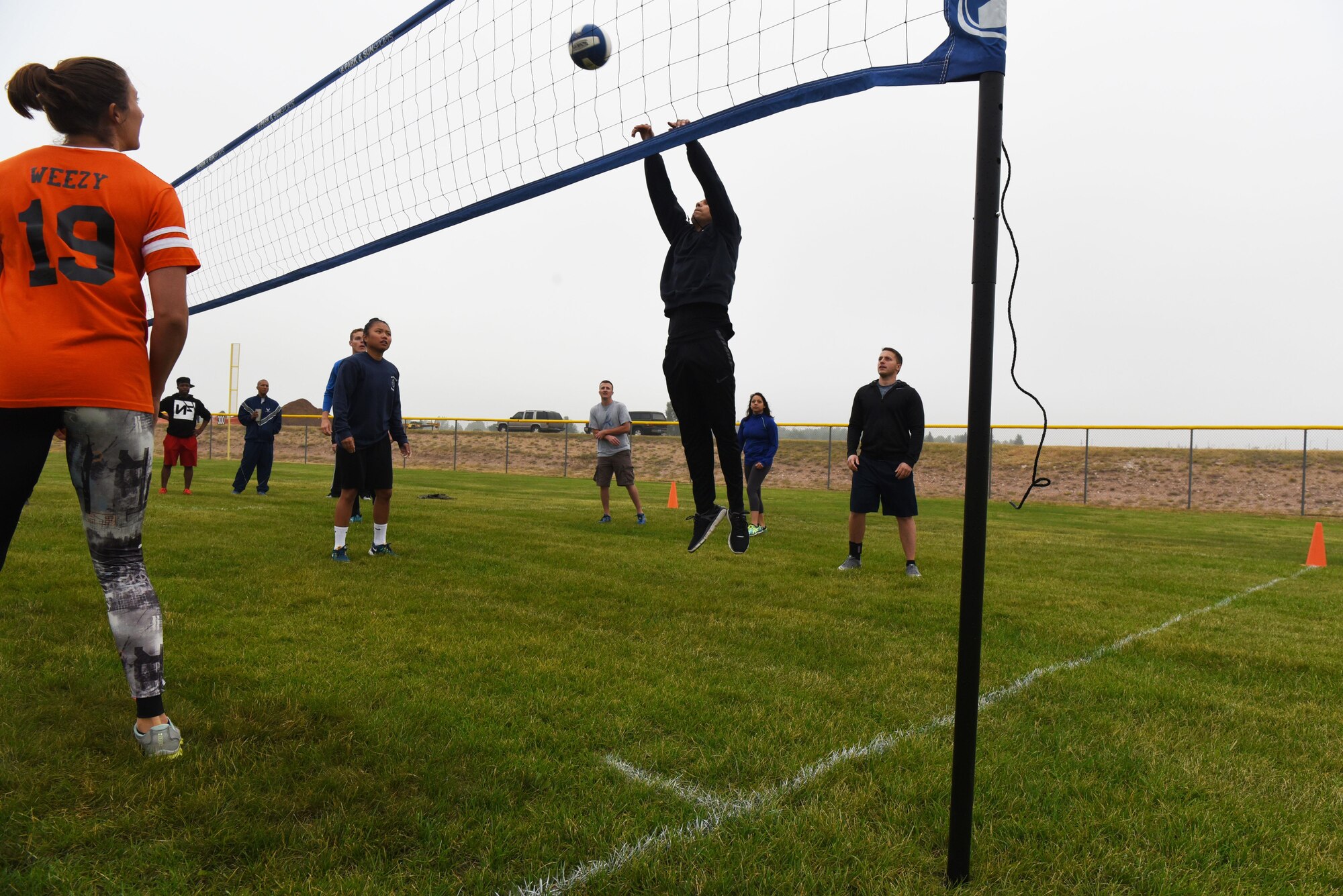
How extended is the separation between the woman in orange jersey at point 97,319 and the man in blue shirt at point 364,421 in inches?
165

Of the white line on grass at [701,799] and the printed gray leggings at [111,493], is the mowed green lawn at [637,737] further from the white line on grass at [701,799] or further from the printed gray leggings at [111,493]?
the printed gray leggings at [111,493]

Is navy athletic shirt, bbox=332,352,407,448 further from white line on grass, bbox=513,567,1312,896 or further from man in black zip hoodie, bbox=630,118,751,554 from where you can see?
white line on grass, bbox=513,567,1312,896

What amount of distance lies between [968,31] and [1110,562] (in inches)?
→ 323

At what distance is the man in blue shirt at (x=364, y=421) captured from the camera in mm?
6828

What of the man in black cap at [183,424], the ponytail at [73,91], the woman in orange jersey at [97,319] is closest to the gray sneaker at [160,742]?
the woman in orange jersey at [97,319]

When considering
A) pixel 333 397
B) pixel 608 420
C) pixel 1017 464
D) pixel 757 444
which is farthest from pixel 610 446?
pixel 1017 464

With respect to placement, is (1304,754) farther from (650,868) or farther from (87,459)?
(87,459)

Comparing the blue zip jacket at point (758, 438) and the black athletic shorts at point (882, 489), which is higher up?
the blue zip jacket at point (758, 438)

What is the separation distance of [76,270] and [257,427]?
10.9m

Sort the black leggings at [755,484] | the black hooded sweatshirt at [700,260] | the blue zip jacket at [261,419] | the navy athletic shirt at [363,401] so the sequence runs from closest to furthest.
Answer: the black hooded sweatshirt at [700,260]
the navy athletic shirt at [363,401]
the black leggings at [755,484]
the blue zip jacket at [261,419]

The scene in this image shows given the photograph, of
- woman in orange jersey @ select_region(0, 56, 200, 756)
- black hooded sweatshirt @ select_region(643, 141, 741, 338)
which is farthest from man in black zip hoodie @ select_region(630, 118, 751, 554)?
woman in orange jersey @ select_region(0, 56, 200, 756)

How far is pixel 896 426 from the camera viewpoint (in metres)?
7.31

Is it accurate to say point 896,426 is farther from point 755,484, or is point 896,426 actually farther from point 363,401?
point 363,401

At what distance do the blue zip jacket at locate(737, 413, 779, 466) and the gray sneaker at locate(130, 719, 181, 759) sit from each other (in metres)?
8.43
